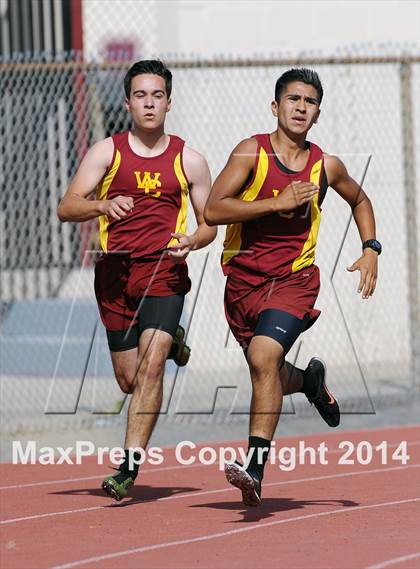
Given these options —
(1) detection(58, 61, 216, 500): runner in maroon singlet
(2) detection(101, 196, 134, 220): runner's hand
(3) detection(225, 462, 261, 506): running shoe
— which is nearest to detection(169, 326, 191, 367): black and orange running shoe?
(1) detection(58, 61, 216, 500): runner in maroon singlet

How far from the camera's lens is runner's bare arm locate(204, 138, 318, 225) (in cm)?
752

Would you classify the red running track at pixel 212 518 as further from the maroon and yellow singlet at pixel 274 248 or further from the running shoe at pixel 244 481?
the maroon and yellow singlet at pixel 274 248

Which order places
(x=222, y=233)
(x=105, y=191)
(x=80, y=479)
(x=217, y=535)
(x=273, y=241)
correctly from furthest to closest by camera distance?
1. (x=222, y=233)
2. (x=80, y=479)
3. (x=105, y=191)
4. (x=273, y=241)
5. (x=217, y=535)

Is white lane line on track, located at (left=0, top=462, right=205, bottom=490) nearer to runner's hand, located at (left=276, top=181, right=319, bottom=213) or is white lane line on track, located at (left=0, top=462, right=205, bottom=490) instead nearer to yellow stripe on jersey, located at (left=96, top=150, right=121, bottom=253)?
yellow stripe on jersey, located at (left=96, top=150, right=121, bottom=253)

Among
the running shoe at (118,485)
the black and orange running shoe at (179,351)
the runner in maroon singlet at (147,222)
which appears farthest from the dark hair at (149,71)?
the running shoe at (118,485)

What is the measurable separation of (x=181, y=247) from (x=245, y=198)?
53 centimetres

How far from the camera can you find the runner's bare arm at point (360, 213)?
791 cm

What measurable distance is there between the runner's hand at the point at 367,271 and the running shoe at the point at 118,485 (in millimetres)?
1612

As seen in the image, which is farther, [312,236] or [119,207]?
[312,236]

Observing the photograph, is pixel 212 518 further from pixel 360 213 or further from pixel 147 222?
pixel 360 213

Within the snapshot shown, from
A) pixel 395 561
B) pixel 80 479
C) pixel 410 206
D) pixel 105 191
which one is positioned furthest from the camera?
pixel 410 206

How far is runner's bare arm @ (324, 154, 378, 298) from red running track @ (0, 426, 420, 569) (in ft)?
3.97

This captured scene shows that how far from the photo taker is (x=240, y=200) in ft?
25.4

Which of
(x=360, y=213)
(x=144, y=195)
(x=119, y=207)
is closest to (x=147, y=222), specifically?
(x=144, y=195)
